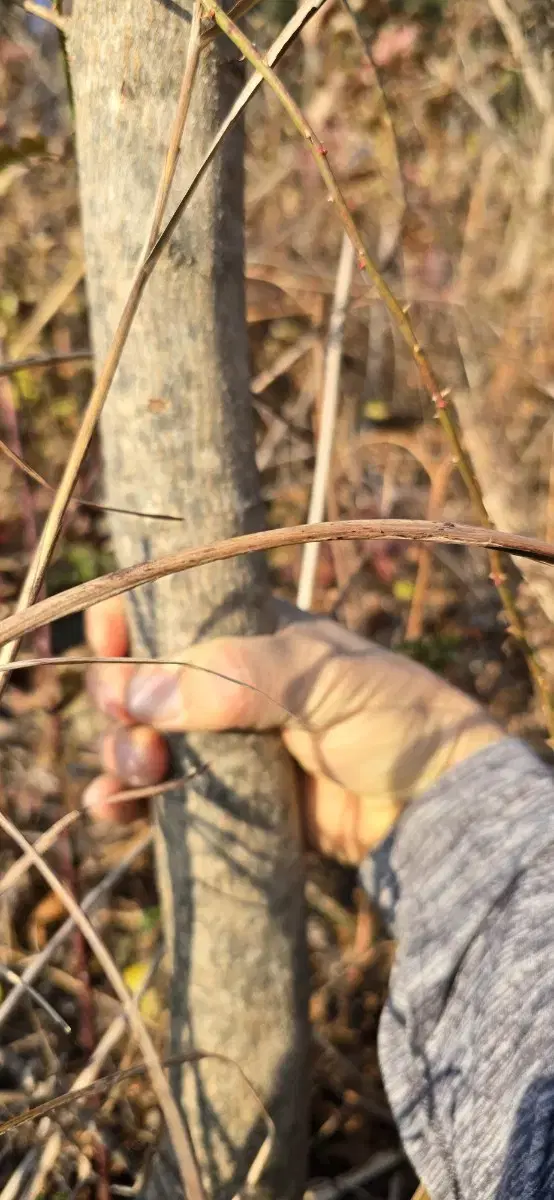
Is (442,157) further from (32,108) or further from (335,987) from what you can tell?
(335,987)

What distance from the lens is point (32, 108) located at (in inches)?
100

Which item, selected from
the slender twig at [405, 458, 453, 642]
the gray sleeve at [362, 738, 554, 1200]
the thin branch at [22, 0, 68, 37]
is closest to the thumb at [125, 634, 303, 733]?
the gray sleeve at [362, 738, 554, 1200]

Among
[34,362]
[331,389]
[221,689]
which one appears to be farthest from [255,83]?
[331,389]

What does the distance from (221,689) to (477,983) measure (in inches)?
13.2

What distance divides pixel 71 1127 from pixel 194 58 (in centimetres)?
114

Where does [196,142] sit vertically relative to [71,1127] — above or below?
above

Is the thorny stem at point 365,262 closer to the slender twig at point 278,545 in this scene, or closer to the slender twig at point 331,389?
the slender twig at point 278,545

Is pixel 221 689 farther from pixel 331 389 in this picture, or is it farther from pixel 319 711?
pixel 331 389

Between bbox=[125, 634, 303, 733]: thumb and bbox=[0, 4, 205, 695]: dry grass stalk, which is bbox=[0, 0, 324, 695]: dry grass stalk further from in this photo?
bbox=[125, 634, 303, 733]: thumb

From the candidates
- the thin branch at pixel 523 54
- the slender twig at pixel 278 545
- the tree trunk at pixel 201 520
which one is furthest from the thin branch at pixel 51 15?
the thin branch at pixel 523 54

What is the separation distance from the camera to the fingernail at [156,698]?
83cm

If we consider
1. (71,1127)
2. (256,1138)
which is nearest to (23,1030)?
(71,1127)

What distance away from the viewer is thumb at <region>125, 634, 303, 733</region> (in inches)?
31.4

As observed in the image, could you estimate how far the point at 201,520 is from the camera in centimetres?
77
